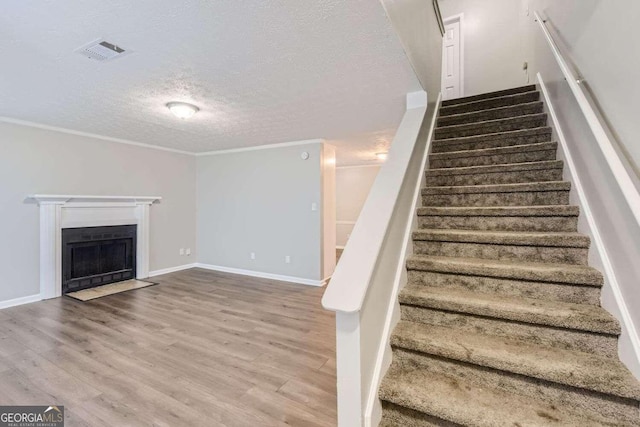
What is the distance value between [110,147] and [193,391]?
4.17m

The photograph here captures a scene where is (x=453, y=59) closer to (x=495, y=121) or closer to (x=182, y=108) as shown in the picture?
(x=495, y=121)

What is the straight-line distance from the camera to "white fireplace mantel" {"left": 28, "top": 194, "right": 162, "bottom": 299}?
378cm

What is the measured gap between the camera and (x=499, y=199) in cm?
237

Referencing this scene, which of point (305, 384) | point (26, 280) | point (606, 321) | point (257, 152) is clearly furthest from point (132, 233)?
point (606, 321)

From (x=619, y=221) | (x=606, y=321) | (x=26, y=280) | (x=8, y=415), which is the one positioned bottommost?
(x=8, y=415)

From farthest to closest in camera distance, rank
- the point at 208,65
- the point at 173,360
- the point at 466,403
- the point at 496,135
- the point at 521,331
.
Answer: the point at 496,135 < the point at 173,360 < the point at 208,65 < the point at 521,331 < the point at 466,403

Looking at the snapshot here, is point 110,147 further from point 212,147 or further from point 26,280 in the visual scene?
point 26,280

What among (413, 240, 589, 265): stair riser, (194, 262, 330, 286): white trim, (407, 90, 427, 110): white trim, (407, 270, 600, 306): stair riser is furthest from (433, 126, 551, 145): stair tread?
(194, 262, 330, 286): white trim

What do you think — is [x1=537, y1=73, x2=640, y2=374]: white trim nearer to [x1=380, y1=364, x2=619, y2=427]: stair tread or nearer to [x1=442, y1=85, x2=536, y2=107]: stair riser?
[x1=380, y1=364, x2=619, y2=427]: stair tread

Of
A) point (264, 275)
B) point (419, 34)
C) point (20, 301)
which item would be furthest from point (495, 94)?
point (20, 301)

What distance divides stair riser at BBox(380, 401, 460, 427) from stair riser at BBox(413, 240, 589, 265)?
113 cm

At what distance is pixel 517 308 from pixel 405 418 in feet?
2.77

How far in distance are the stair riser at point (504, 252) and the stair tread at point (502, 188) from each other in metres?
0.58

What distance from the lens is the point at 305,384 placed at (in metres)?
2.02
